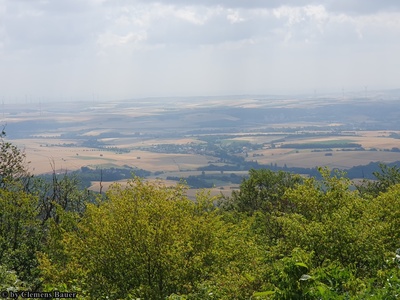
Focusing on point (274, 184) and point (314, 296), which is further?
point (274, 184)

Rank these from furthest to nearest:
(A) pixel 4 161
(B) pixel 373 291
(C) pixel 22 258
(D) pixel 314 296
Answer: (A) pixel 4 161 < (C) pixel 22 258 < (B) pixel 373 291 < (D) pixel 314 296

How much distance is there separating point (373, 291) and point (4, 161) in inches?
1569

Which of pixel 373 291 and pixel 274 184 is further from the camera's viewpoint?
pixel 274 184

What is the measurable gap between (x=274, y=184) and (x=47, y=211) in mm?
28318

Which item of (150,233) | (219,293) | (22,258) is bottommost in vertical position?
(22,258)

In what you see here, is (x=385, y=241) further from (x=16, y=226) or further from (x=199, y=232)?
(x=16, y=226)

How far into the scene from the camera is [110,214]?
91.8 ft

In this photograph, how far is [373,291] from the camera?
1448 centimetres

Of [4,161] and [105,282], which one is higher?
[4,161]

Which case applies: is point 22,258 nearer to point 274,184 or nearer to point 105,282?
point 105,282

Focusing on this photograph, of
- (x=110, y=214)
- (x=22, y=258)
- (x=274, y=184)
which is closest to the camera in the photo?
(x=110, y=214)

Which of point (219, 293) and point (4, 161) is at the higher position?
point (4, 161)

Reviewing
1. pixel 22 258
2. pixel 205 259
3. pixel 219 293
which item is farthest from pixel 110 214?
A: pixel 22 258

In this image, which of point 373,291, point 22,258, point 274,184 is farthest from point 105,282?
point 274,184
